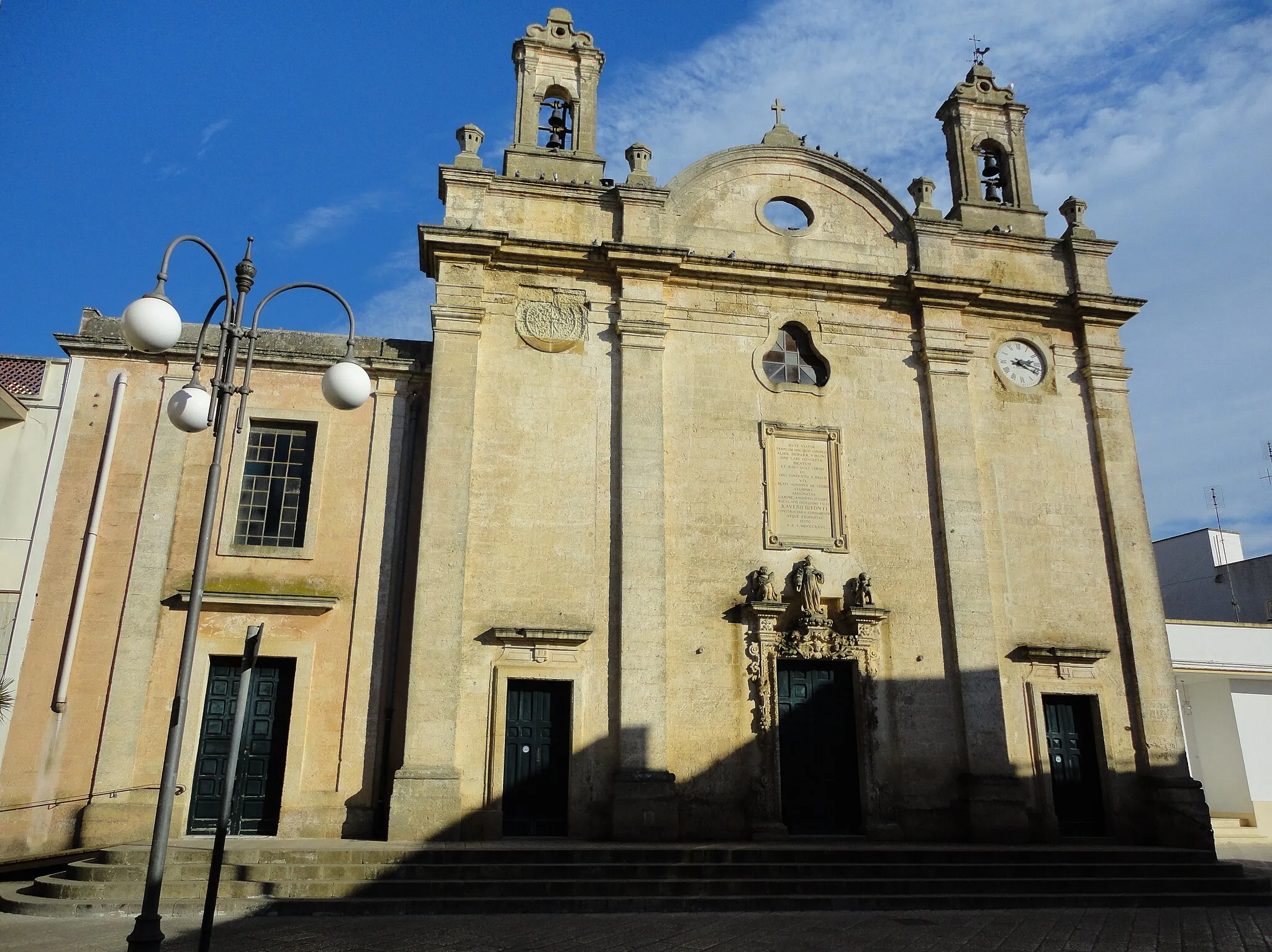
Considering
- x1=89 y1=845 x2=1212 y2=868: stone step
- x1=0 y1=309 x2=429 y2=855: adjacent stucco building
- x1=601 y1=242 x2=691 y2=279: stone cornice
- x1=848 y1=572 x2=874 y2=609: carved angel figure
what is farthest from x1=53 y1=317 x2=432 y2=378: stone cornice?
x1=848 y1=572 x2=874 y2=609: carved angel figure

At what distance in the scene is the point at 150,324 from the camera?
6.68m

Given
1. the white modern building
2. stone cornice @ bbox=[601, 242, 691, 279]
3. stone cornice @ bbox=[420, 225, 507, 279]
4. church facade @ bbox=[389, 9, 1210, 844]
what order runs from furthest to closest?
the white modern building → stone cornice @ bbox=[601, 242, 691, 279] → stone cornice @ bbox=[420, 225, 507, 279] → church facade @ bbox=[389, 9, 1210, 844]

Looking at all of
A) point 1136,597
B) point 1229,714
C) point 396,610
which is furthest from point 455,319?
point 1229,714

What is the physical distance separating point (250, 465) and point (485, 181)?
5.77 metres

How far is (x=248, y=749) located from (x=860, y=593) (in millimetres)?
8953

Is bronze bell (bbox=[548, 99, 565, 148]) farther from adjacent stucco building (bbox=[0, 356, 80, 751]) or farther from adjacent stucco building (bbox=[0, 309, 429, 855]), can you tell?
adjacent stucco building (bbox=[0, 356, 80, 751])

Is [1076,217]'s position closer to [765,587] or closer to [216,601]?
[765,587]

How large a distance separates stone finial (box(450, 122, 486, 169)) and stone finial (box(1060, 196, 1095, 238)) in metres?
10.8

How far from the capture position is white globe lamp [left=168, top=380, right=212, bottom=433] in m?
7.86

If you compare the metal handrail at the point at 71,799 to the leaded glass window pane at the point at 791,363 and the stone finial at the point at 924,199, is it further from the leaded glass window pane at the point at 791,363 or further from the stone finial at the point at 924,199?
the stone finial at the point at 924,199

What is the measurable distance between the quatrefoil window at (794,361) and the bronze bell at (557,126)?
5115mm

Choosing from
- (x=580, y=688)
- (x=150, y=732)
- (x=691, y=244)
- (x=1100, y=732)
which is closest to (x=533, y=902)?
(x=580, y=688)

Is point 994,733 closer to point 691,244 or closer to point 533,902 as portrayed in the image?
point 533,902

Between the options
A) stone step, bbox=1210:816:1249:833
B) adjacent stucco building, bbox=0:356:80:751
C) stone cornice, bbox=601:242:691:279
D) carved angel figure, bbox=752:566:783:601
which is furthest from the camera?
stone step, bbox=1210:816:1249:833
